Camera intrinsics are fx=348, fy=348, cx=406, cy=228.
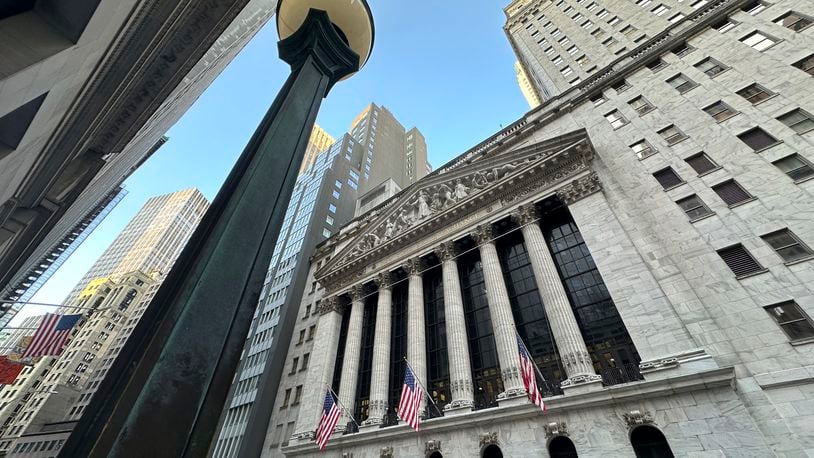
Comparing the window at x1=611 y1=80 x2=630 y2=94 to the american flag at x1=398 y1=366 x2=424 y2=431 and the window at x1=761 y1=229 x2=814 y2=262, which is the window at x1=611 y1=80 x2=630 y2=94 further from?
the american flag at x1=398 y1=366 x2=424 y2=431

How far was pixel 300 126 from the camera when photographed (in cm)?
418

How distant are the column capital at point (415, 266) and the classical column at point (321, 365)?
9.58 metres

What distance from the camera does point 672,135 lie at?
22453mm

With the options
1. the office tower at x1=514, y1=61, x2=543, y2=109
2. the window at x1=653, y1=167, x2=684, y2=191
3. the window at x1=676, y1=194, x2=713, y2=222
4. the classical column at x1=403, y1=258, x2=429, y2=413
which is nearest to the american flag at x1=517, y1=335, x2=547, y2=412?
the classical column at x1=403, y1=258, x2=429, y2=413

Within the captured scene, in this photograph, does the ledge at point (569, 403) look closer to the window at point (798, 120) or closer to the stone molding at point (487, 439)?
the stone molding at point (487, 439)

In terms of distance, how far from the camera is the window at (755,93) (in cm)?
2027

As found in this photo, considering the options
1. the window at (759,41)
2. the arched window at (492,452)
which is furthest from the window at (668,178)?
the arched window at (492,452)

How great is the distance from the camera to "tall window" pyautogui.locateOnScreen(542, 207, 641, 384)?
17959mm

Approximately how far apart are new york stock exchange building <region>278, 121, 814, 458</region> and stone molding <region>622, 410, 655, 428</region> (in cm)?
5

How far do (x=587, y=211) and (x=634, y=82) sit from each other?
13398 millimetres

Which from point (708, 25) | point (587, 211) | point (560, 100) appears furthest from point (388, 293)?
point (708, 25)

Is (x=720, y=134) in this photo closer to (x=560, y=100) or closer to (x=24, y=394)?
(x=560, y=100)

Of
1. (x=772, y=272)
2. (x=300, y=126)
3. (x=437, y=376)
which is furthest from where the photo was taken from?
(x=437, y=376)

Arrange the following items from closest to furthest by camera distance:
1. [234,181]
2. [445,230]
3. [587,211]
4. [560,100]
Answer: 1. [234,181]
2. [587,211]
3. [445,230]
4. [560,100]
